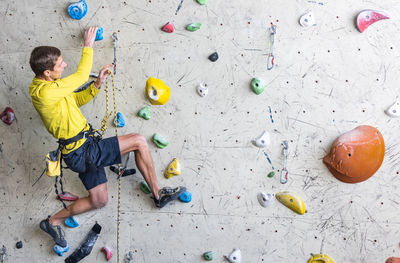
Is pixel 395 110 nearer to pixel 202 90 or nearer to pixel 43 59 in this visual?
pixel 202 90

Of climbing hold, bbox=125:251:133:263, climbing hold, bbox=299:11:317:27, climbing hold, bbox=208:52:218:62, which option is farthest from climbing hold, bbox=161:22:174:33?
climbing hold, bbox=125:251:133:263

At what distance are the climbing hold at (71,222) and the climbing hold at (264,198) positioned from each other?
121 cm

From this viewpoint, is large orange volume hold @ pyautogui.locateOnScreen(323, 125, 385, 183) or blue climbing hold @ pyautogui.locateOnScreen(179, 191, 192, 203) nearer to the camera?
large orange volume hold @ pyautogui.locateOnScreen(323, 125, 385, 183)

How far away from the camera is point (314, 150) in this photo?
264 cm

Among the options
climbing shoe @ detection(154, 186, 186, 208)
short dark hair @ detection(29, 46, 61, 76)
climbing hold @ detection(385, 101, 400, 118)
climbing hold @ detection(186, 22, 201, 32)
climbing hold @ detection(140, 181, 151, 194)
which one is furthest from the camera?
climbing hold @ detection(140, 181, 151, 194)

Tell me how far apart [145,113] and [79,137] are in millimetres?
425

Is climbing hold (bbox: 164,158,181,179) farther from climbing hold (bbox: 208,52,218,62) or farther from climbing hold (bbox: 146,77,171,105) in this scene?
climbing hold (bbox: 208,52,218,62)

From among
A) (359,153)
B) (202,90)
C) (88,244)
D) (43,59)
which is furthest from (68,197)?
(359,153)

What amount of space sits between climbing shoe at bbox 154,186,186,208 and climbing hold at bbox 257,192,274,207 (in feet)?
1.54

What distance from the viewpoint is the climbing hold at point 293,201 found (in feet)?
8.79

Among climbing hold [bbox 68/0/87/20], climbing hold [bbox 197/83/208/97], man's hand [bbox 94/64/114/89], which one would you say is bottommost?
climbing hold [bbox 197/83/208/97]

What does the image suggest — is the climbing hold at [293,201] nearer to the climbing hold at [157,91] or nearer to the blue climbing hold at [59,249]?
the climbing hold at [157,91]

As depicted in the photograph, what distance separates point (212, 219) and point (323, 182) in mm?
710

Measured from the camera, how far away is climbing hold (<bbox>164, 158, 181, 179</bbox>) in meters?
2.79
